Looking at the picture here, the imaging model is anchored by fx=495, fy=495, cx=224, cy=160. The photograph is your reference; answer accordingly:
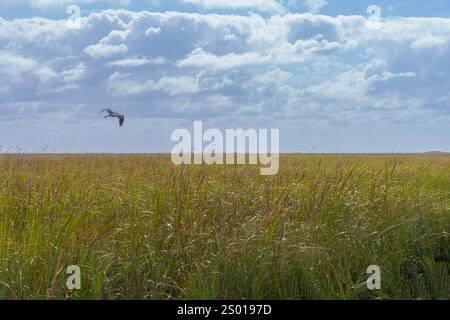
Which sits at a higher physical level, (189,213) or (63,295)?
(189,213)

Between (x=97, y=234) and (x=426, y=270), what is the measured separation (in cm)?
362

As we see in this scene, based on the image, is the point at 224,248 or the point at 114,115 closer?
the point at 224,248

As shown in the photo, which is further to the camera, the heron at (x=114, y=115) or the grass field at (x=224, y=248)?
the heron at (x=114, y=115)

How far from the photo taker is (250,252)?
5.08 metres

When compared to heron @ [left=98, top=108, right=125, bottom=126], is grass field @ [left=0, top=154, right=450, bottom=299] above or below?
below

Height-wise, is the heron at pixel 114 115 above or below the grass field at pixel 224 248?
above

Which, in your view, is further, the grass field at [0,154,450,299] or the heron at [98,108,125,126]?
the heron at [98,108,125,126]

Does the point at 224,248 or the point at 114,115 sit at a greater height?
the point at 114,115
